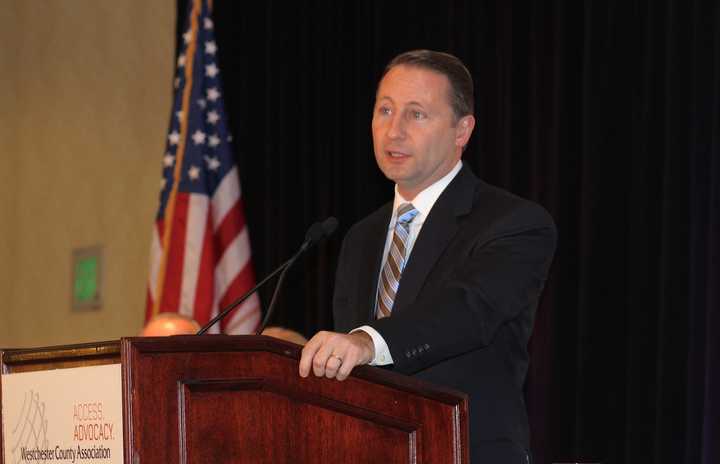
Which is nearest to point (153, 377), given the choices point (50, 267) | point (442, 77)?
point (442, 77)

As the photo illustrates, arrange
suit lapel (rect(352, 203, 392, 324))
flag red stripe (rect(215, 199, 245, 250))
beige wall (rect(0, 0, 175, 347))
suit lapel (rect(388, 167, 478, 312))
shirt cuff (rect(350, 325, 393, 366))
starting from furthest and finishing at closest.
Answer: beige wall (rect(0, 0, 175, 347)) < flag red stripe (rect(215, 199, 245, 250)) < suit lapel (rect(352, 203, 392, 324)) < suit lapel (rect(388, 167, 478, 312)) < shirt cuff (rect(350, 325, 393, 366))

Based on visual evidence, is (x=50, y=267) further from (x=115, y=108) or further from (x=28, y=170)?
(x=115, y=108)

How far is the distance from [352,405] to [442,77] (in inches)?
49.0

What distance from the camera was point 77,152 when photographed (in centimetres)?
800

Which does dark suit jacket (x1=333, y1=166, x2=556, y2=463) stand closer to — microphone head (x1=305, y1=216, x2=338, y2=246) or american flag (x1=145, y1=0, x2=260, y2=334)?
microphone head (x1=305, y1=216, x2=338, y2=246)

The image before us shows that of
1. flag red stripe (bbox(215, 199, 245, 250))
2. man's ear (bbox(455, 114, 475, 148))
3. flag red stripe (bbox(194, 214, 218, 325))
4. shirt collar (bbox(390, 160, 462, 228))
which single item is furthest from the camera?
flag red stripe (bbox(215, 199, 245, 250))

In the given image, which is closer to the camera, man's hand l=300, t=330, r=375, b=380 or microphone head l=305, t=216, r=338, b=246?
man's hand l=300, t=330, r=375, b=380

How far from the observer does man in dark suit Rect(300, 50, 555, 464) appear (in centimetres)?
242

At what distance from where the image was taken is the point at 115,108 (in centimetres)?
779

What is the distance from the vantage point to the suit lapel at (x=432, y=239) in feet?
9.17

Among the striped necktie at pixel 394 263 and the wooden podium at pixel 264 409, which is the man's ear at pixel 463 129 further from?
the wooden podium at pixel 264 409

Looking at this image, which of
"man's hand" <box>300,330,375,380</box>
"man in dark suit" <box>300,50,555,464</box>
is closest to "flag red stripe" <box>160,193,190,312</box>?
"man in dark suit" <box>300,50,555,464</box>

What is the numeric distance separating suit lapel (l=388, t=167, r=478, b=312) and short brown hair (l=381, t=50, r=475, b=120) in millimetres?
276

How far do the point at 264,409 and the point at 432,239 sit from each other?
84cm
